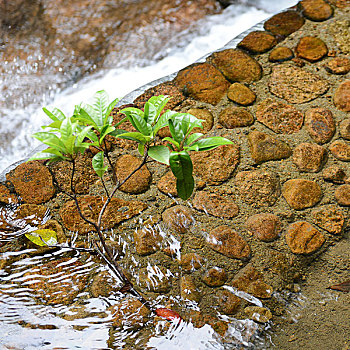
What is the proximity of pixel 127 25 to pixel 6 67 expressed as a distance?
1.01m

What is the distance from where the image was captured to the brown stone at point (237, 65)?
248 centimetres

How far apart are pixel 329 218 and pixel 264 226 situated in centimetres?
33

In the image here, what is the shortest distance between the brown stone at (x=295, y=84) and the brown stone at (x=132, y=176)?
0.96 meters

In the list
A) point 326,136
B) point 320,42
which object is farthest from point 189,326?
point 320,42

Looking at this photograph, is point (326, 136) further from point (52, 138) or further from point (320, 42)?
point (52, 138)

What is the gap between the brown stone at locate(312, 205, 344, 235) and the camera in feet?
6.14

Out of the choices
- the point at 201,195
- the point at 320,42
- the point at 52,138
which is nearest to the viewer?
the point at 52,138

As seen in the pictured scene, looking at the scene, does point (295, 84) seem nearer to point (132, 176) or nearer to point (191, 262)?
point (132, 176)

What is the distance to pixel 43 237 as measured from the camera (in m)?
1.79

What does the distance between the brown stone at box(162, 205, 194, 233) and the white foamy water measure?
1.03 meters

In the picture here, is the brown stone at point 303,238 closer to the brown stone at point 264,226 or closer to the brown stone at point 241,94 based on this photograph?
the brown stone at point 264,226

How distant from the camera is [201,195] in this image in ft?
6.49

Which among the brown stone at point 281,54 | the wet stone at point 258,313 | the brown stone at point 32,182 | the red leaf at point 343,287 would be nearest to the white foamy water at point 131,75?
the brown stone at point 32,182

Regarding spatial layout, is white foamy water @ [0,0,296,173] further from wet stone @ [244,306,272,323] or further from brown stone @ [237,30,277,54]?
wet stone @ [244,306,272,323]
